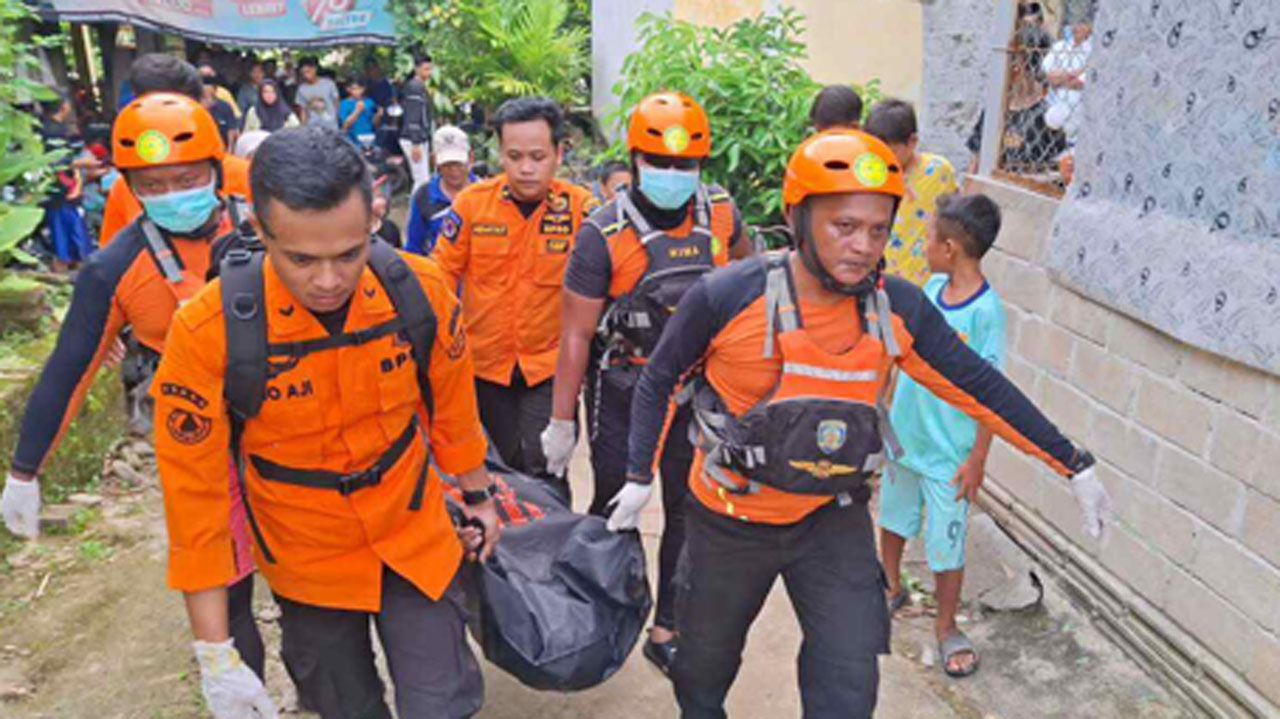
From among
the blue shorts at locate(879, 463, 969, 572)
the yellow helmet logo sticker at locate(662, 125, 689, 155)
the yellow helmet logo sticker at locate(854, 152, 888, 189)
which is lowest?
the blue shorts at locate(879, 463, 969, 572)

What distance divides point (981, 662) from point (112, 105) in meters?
14.2

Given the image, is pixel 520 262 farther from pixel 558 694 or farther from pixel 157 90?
pixel 157 90

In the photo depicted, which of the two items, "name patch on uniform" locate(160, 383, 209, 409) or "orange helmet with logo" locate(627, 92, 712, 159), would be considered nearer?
"name patch on uniform" locate(160, 383, 209, 409)

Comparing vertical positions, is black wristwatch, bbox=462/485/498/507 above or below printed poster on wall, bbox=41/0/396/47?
below

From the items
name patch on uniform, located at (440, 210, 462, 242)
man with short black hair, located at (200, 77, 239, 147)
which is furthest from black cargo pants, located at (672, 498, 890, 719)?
man with short black hair, located at (200, 77, 239, 147)

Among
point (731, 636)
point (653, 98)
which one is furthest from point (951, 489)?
point (653, 98)

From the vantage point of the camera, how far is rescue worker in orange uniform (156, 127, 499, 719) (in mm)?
2150

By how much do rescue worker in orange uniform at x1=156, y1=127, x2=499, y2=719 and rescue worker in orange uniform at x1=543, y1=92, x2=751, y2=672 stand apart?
0.99 m

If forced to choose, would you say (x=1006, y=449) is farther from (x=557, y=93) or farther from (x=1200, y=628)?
(x=557, y=93)

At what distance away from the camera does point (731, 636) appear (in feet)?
9.86

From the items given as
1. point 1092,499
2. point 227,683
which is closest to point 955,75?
point 1092,499

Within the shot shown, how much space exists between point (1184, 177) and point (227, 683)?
3.51 metres

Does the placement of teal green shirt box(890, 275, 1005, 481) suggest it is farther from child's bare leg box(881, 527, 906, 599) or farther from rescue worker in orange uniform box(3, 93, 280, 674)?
rescue worker in orange uniform box(3, 93, 280, 674)

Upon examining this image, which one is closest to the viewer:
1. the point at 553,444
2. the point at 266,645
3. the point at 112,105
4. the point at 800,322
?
the point at 800,322
